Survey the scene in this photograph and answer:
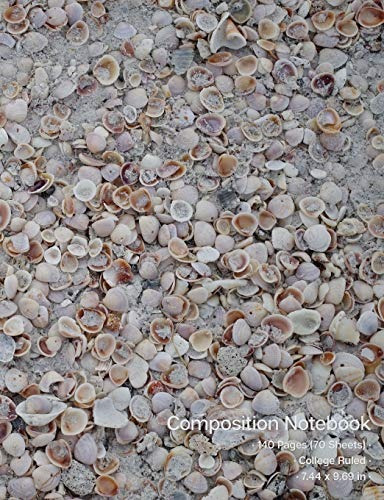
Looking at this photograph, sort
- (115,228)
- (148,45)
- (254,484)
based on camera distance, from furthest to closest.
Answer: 1. (148,45)
2. (115,228)
3. (254,484)

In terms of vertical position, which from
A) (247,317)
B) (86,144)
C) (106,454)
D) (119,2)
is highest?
(119,2)

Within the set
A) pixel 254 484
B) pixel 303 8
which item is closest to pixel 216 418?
pixel 254 484

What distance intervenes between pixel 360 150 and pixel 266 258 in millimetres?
261

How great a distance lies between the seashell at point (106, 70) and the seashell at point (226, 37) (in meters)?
0.17

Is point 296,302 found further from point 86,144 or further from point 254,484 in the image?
point 86,144

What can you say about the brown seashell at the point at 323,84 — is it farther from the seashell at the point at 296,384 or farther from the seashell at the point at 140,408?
the seashell at the point at 140,408

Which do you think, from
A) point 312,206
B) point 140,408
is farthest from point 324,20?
point 140,408

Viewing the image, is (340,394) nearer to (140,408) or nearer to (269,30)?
(140,408)

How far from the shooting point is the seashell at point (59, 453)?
99 cm

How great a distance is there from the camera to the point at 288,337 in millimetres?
1080

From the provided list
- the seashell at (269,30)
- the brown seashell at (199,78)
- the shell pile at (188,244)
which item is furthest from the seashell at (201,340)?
the seashell at (269,30)

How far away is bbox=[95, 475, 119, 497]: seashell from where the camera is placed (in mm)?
991

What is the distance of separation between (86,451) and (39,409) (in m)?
0.09

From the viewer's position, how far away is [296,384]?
1.06 meters
